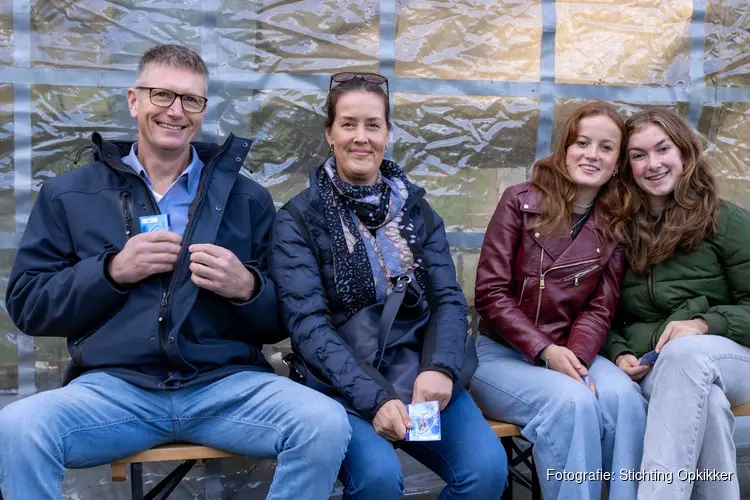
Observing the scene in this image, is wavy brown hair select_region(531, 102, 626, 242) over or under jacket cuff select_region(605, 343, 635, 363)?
over

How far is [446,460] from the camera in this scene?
2.82m

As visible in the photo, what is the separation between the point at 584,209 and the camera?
134 inches

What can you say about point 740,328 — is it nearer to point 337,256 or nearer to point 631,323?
point 631,323

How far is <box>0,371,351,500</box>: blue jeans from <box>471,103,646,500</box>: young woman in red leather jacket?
0.79m

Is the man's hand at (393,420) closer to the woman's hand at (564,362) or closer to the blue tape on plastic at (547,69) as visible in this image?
the woman's hand at (564,362)

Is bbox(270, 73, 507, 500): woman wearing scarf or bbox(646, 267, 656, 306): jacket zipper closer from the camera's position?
bbox(270, 73, 507, 500): woman wearing scarf

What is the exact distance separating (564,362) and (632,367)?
1.07 ft

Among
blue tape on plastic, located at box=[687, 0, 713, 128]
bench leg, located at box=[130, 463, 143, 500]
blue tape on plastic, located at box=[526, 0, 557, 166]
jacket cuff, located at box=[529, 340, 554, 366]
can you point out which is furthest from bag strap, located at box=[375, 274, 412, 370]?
blue tape on plastic, located at box=[687, 0, 713, 128]

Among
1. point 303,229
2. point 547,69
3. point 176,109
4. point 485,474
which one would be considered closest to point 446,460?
point 485,474

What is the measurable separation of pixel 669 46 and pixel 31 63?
9.81ft

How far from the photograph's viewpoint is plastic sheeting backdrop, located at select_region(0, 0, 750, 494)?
3568 millimetres

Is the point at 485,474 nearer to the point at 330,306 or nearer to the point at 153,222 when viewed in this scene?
the point at 330,306

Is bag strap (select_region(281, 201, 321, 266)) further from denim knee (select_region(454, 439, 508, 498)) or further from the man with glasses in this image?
denim knee (select_region(454, 439, 508, 498))

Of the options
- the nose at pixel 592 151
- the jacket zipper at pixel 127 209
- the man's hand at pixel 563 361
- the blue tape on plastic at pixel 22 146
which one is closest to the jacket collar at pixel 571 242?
the nose at pixel 592 151
